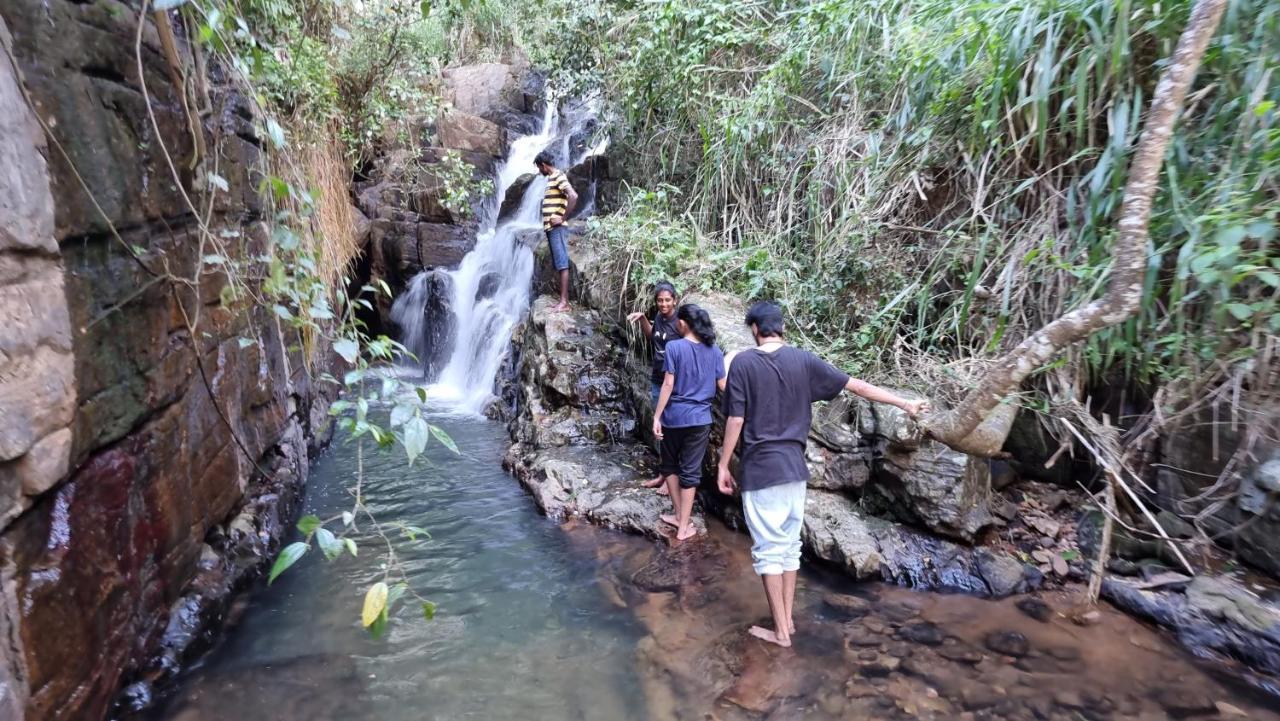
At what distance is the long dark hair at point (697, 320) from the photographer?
4.56 m

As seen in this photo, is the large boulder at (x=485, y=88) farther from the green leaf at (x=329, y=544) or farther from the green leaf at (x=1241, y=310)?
the green leaf at (x=1241, y=310)

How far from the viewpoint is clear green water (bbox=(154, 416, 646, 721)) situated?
10.3ft

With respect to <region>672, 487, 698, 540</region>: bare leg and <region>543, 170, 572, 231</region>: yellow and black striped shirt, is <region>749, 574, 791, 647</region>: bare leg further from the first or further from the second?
<region>543, 170, 572, 231</region>: yellow and black striped shirt

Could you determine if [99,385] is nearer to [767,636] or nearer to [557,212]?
[767,636]

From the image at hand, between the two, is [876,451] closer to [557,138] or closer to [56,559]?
[56,559]

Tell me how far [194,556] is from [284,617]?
63cm

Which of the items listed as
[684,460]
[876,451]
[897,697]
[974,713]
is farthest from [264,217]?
[974,713]

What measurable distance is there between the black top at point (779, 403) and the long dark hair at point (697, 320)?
1086mm

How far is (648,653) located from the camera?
3520 millimetres

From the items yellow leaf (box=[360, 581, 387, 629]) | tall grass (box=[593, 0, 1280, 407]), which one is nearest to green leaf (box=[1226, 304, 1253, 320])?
tall grass (box=[593, 0, 1280, 407])

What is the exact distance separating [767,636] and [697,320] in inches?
82.7

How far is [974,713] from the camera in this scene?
300 centimetres

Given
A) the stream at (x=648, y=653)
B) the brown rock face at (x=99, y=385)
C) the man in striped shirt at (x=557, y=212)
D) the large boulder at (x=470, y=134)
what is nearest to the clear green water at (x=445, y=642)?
the stream at (x=648, y=653)

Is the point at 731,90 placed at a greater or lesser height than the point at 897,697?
greater
